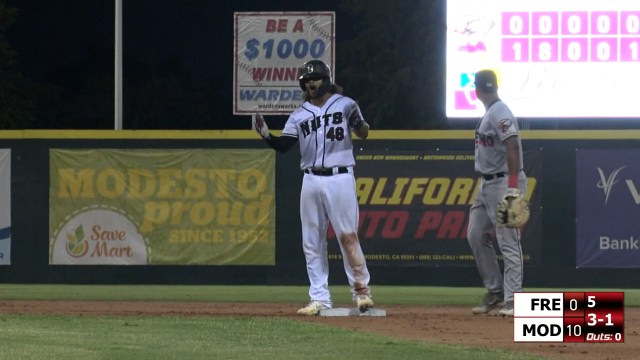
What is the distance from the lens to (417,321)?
10.4 m

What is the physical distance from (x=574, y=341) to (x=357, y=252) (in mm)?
2295

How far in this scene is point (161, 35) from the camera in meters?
59.8

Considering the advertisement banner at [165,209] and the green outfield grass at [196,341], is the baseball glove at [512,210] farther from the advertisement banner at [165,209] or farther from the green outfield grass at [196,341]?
the advertisement banner at [165,209]

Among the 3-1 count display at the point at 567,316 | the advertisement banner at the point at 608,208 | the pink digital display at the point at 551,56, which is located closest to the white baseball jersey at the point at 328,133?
the 3-1 count display at the point at 567,316

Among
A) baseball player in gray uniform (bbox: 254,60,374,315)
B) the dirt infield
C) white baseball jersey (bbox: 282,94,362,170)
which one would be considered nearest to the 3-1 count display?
the dirt infield

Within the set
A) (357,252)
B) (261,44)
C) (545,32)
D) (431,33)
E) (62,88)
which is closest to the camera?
(357,252)

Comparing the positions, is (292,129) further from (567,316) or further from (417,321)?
(567,316)

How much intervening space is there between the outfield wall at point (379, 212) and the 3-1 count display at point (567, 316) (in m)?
7.28

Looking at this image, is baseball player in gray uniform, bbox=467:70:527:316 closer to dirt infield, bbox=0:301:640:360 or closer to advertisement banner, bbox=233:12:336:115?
dirt infield, bbox=0:301:640:360

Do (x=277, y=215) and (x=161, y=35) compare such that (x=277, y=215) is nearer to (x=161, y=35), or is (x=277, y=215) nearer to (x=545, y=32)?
(x=545, y=32)

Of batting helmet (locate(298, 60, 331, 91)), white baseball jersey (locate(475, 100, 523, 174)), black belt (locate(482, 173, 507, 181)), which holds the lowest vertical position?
black belt (locate(482, 173, 507, 181))

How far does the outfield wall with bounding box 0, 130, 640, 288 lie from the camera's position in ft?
52.0

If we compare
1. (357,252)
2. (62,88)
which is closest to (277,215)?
(357,252)

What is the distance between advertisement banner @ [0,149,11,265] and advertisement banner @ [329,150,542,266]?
3585 millimetres
